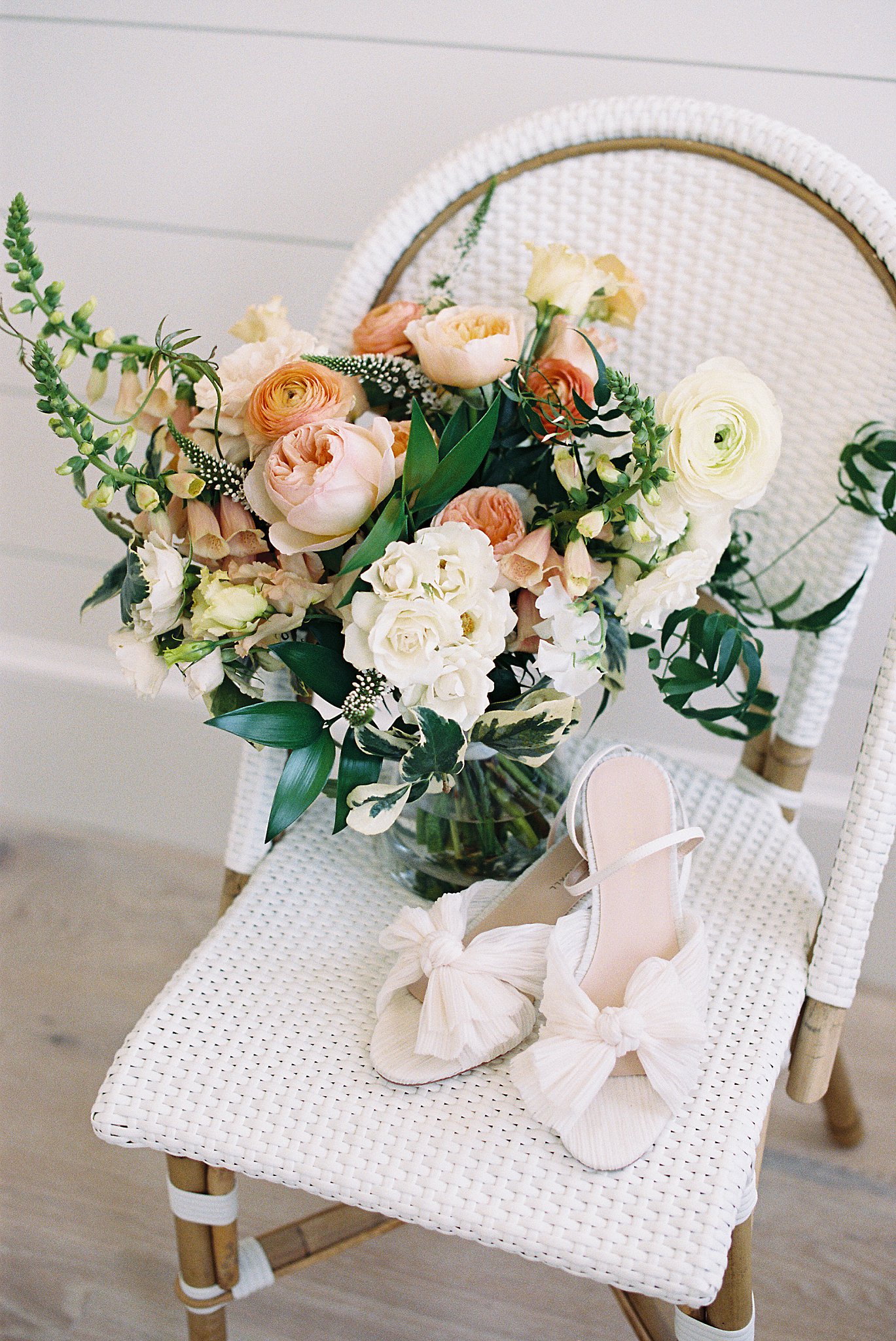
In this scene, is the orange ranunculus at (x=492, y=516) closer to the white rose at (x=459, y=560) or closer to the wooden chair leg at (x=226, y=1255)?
the white rose at (x=459, y=560)

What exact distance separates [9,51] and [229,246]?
31cm

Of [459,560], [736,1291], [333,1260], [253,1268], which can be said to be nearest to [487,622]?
[459,560]

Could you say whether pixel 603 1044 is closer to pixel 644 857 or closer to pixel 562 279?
pixel 644 857

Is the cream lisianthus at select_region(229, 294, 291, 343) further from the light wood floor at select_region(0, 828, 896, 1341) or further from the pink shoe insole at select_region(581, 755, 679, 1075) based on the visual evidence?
the light wood floor at select_region(0, 828, 896, 1341)

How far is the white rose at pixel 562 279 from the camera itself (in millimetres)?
701

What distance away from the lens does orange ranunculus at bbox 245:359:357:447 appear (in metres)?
0.61

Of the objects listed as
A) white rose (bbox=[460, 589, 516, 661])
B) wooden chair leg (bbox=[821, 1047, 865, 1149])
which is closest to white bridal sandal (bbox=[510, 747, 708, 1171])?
white rose (bbox=[460, 589, 516, 661])

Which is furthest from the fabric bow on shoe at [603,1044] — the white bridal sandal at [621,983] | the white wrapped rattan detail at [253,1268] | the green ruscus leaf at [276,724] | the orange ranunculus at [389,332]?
the orange ranunculus at [389,332]

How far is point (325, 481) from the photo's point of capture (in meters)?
0.58

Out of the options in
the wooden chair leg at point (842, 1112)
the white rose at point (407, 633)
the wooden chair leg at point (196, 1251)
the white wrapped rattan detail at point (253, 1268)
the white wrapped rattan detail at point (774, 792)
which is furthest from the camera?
the wooden chair leg at point (842, 1112)

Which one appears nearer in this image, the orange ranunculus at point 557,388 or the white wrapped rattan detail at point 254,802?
the orange ranunculus at point 557,388

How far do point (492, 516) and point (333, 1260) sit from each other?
79cm

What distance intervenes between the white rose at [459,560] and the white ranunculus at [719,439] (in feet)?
0.42

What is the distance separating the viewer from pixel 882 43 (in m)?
0.94
